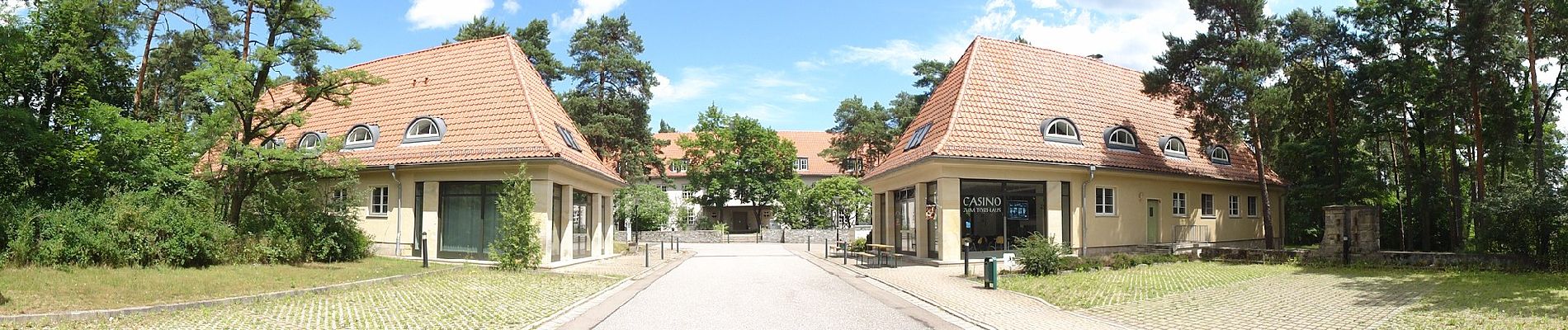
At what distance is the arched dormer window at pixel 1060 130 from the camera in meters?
25.0

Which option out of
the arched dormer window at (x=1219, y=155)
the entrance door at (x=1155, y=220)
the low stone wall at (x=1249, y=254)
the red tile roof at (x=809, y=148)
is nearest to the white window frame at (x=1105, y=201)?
the entrance door at (x=1155, y=220)

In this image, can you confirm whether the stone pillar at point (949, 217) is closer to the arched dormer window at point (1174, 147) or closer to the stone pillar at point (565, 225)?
the arched dormer window at point (1174, 147)

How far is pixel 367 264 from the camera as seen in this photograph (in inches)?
776

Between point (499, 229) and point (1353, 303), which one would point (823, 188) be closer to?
point (499, 229)

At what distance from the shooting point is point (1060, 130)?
83.3 feet

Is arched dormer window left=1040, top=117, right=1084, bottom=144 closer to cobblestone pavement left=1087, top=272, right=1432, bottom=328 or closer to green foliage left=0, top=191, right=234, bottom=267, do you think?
cobblestone pavement left=1087, top=272, right=1432, bottom=328

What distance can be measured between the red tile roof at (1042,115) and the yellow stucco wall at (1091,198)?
0.35 m

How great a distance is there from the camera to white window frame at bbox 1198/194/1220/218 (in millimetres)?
28766

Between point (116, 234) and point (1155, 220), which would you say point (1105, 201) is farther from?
point (116, 234)

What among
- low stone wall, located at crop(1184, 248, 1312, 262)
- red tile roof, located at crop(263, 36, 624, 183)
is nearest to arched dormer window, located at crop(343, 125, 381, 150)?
red tile roof, located at crop(263, 36, 624, 183)

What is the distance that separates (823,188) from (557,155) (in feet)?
116

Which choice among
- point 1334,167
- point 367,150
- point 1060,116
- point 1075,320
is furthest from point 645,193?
point 1075,320

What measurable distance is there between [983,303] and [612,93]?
3522 centimetres

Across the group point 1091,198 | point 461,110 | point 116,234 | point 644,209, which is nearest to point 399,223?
point 461,110
